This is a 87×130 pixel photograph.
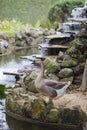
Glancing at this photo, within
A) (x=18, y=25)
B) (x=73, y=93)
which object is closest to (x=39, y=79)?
(x=73, y=93)

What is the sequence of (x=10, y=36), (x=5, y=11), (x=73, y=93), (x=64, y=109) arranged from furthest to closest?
(x=5, y=11)
(x=10, y=36)
(x=73, y=93)
(x=64, y=109)

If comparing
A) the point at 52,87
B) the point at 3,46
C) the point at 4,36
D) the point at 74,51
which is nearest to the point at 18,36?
the point at 4,36

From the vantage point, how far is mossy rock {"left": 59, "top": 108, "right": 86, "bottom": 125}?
6.68 metres

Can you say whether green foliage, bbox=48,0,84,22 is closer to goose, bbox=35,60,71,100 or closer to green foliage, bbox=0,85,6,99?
goose, bbox=35,60,71,100

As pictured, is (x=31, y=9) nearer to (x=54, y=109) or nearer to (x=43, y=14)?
(x=43, y=14)

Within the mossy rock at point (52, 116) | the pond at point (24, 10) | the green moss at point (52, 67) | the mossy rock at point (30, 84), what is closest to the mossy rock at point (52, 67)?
the green moss at point (52, 67)

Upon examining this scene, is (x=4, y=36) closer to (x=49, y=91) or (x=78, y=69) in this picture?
(x=78, y=69)

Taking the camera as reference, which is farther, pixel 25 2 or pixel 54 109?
pixel 25 2

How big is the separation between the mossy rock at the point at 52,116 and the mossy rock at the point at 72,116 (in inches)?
3.1

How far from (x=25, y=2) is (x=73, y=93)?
1815 centimetres

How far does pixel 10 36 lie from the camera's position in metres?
18.3

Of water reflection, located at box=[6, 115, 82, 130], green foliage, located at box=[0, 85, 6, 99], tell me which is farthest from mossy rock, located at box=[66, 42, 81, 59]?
green foliage, located at box=[0, 85, 6, 99]

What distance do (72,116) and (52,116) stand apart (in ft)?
1.12

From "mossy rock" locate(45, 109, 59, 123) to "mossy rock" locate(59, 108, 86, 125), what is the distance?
8 cm
